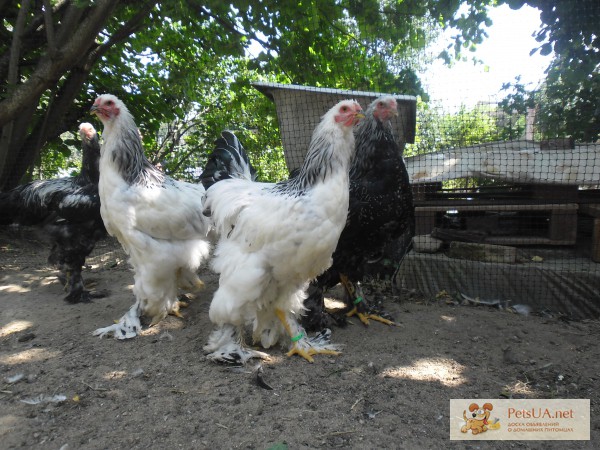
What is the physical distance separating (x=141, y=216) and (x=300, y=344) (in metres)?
1.79

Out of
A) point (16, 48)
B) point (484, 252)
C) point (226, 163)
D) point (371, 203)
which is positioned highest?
point (16, 48)

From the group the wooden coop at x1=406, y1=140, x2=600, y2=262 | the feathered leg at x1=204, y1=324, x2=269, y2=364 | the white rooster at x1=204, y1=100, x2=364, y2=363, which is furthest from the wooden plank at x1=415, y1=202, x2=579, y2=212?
the feathered leg at x1=204, y1=324, x2=269, y2=364

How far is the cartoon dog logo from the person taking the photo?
2258 millimetres

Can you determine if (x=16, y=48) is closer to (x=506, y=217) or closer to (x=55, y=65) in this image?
(x=55, y=65)

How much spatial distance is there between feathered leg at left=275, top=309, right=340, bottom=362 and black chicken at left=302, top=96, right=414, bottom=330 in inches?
11.1

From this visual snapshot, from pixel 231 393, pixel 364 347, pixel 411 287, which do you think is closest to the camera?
pixel 231 393

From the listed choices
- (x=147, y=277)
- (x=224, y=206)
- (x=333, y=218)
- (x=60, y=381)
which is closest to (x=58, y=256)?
(x=147, y=277)

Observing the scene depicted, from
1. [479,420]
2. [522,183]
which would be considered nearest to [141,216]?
[479,420]

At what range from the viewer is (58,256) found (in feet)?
15.6

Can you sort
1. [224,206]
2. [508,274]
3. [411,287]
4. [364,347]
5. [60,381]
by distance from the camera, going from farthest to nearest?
[411,287] < [508,274] < [364,347] < [224,206] < [60,381]

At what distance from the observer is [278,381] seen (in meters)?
2.85

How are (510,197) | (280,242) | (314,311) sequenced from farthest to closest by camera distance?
(510,197), (314,311), (280,242)

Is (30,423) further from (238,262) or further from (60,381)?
(238,262)

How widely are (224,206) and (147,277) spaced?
3.59ft
